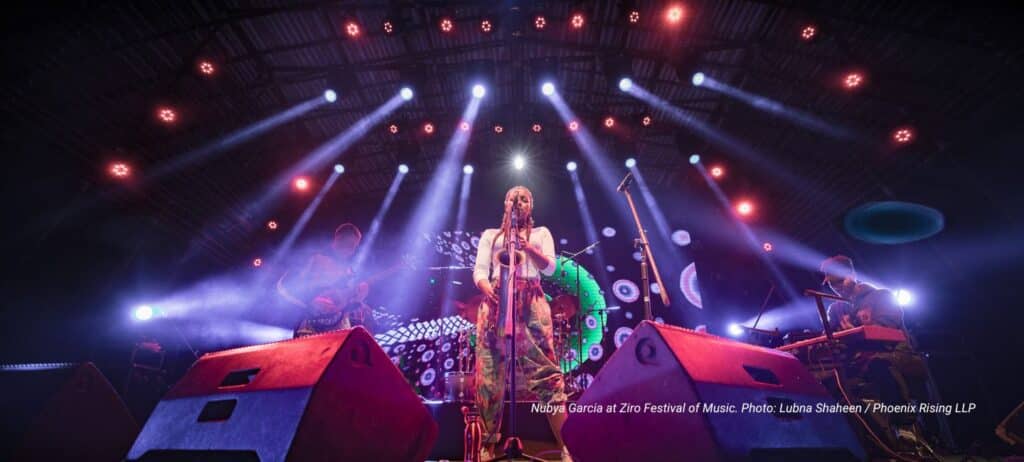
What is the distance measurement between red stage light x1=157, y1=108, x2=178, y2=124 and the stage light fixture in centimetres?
350

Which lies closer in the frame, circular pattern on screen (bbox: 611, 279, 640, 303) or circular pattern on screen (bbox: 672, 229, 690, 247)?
circular pattern on screen (bbox: 611, 279, 640, 303)

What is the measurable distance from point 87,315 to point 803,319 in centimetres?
1412

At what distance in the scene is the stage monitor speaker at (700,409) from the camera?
1.43 m

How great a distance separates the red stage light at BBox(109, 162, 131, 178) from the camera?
22.4 feet

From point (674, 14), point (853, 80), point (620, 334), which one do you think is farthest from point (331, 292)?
point (853, 80)

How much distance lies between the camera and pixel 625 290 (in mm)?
9195

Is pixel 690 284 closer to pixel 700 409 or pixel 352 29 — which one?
pixel 700 409

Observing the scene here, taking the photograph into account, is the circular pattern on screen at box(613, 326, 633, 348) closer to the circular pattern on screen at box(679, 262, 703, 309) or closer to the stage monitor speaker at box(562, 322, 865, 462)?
the circular pattern on screen at box(679, 262, 703, 309)

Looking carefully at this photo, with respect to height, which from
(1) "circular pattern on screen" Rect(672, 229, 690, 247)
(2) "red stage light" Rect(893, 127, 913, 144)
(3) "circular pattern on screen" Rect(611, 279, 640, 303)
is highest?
(1) "circular pattern on screen" Rect(672, 229, 690, 247)

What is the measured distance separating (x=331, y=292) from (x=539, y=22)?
592cm

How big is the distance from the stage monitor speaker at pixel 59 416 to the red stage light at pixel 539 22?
24.3ft

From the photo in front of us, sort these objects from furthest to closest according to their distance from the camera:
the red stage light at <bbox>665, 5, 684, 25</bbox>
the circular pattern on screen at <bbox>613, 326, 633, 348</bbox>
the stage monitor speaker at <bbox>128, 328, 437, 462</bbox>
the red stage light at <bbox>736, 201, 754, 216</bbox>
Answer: the red stage light at <bbox>736, 201, 754, 216</bbox> < the circular pattern on screen at <bbox>613, 326, 633, 348</bbox> < the red stage light at <bbox>665, 5, 684, 25</bbox> < the stage monitor speaker at <bbox>128, 328, 437, 462</bbox>

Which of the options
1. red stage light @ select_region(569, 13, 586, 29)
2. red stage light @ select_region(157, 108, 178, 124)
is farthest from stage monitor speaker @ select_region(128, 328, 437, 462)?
red stage light @ select_region(157, 108, 178, 124)

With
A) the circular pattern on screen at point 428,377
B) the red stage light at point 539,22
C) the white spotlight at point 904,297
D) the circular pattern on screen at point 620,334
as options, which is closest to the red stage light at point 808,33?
the red stage light at point 539,22
